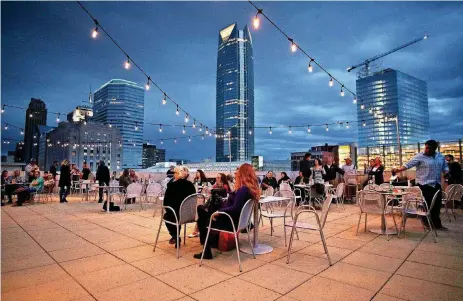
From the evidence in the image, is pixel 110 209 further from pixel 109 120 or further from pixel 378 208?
pixel 109 120

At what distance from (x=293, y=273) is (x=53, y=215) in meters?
6.75

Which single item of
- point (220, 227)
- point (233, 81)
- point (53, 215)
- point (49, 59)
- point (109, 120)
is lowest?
point (53, 215)

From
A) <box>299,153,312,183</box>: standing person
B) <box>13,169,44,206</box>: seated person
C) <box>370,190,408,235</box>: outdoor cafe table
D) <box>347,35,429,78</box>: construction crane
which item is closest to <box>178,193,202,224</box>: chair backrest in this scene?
<box>370,190,408,235</box>: outdoor cafe table

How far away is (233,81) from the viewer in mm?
96500

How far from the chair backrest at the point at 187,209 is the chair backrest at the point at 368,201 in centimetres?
287

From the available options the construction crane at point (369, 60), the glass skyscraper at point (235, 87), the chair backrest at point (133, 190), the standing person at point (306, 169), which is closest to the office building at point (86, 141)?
the glass skyscraper at point (235, 87)

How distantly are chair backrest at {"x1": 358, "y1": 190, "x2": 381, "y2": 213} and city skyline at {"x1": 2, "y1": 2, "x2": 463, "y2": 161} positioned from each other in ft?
14.4

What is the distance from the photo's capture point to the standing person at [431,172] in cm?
477

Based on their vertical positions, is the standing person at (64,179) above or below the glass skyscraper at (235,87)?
below

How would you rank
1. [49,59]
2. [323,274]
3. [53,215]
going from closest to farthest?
[323,274] → [53,215] → [49,59]

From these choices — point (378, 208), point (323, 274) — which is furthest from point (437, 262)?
point (323, 274)

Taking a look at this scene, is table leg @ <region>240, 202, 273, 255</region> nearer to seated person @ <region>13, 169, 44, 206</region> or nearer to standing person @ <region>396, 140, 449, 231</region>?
standing person @ <region>396, 140, 449, 231</region>

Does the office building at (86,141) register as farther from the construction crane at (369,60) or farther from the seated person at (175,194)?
the construction crane at (369,60)

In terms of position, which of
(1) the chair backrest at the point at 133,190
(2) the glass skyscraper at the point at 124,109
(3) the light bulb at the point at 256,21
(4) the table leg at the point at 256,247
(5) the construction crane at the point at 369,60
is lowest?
(4) the table leg at the point at 256,247
